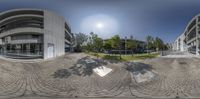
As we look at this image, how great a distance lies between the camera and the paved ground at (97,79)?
5.29m

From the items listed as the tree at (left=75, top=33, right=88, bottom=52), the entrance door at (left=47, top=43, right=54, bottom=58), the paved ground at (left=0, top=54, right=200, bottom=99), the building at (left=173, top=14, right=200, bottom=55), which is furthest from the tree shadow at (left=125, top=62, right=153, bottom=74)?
the entrance door at (left=47, top=43, right=54, bottom=58)

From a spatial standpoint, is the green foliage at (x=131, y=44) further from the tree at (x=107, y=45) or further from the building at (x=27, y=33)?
the building at (x=27, y=33)

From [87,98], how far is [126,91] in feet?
4.86

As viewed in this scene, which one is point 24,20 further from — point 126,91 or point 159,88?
point 159,88

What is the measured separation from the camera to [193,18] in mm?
7016

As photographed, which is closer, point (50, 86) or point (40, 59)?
point (50, 86)

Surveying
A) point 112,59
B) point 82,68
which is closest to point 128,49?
point 112,59

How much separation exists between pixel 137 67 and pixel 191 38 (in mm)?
3313

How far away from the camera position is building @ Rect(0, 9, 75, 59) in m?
7.18

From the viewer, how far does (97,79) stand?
22.0ft

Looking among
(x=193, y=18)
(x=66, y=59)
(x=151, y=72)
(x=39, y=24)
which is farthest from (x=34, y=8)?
(x=193, y=18)

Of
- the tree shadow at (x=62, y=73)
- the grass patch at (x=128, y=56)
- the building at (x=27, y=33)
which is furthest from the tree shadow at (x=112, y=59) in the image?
the building at (x=27, y=33)

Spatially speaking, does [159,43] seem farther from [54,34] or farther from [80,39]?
[54,34]

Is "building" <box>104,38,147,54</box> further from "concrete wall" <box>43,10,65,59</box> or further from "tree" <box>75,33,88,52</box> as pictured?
"concrete wall" <box>43,10,65,59</box>
